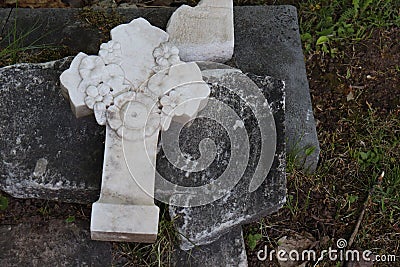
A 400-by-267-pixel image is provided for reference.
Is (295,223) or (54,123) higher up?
(54,123)

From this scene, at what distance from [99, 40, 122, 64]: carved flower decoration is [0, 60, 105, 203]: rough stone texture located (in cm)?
23

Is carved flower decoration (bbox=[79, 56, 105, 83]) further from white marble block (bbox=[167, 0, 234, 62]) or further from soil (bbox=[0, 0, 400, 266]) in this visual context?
soil (bbox=[0, 0, 400, 266])

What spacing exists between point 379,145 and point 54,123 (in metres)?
1.67

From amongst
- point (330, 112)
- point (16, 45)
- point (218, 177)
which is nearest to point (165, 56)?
point (218, 177)

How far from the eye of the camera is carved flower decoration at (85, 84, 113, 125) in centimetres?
229

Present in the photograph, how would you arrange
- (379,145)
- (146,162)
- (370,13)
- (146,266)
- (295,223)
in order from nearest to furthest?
(146,162) → (146,266) → (295,223) → (379,145) → (370,13)

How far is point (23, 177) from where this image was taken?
231 centimetres

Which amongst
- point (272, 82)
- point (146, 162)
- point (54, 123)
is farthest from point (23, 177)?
point (272, 82)

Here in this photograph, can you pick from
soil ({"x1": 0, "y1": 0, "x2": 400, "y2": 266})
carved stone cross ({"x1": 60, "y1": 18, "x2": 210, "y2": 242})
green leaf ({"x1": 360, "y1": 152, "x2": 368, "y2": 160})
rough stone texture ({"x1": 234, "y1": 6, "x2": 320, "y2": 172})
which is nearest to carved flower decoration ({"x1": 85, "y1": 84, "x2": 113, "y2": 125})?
carved stone cross ({"x1": 60, "y1": 18, "x2": 210, "y2": 242})

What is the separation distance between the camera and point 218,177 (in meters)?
2.36

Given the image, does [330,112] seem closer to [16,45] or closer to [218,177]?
[218,177]

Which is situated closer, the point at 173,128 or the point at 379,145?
the point at 173,128

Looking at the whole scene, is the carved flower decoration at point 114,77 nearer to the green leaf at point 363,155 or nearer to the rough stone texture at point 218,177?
the rough stone texture at point 218,177

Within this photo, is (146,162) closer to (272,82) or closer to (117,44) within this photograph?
(117,44)
